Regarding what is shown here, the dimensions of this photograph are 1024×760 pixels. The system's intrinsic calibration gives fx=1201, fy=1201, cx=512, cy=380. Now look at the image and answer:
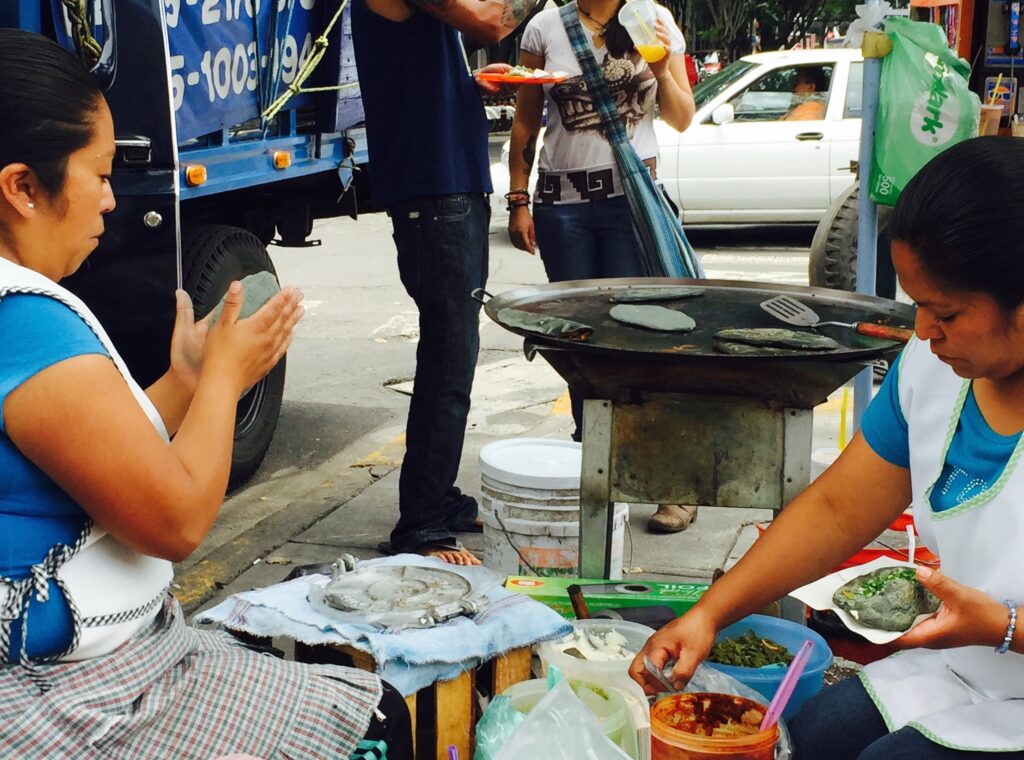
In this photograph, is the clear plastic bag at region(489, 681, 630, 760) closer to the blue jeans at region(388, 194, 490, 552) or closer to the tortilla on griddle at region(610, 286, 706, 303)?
the tortilla on griddle at region(610, 286, 706, 303)

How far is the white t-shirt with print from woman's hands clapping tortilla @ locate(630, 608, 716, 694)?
7.06ft

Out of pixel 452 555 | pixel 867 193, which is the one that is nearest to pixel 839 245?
pixel 867 193

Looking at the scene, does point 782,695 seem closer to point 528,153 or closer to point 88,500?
point 88,500

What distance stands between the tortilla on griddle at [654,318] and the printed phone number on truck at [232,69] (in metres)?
1.61

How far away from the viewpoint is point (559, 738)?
181 centimetres

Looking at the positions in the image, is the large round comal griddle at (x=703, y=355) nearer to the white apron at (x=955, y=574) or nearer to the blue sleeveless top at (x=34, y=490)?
the white apron at (x=955, y=574)

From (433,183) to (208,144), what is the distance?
1.06 meters

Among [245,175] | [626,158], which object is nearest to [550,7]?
[626,158]

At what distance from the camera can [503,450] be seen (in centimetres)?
347

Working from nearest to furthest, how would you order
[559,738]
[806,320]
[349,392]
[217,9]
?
[559,738]
[806,320]
[217,9]
[349,392]

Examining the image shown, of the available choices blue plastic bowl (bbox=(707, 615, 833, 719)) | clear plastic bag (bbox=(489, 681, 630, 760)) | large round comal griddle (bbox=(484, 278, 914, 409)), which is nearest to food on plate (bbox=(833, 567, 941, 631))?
blue plastic bowl (bbox=(707, 615, 833, 719))

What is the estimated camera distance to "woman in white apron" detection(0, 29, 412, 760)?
150 cm

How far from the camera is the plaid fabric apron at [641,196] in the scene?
381 cm

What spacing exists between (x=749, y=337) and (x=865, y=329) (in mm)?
250
